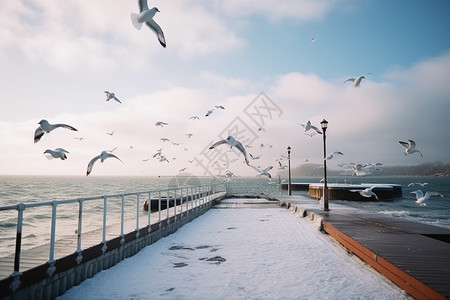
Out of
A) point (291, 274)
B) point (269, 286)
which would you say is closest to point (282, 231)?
point (291, 274)

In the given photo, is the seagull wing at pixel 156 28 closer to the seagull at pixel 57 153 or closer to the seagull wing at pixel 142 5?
the seagull wing at pixel 142 5

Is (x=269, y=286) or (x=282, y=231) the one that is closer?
(x=269, y=286)

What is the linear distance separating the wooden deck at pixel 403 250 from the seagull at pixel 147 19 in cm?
684

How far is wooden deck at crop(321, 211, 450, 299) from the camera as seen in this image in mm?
4754

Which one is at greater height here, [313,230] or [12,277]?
[12,277]

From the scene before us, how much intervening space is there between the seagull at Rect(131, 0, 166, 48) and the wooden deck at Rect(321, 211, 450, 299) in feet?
22.5

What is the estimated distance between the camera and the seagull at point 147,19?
7.27m

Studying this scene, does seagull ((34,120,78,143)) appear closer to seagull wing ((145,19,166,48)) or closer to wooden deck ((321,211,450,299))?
seagull wing ((145,19,166,48))

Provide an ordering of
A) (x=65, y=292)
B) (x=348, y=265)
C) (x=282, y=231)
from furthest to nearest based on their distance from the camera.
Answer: (x=282, y=231)
(x=348, y=265)
(x=65, y=292)

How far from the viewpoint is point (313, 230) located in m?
11.7

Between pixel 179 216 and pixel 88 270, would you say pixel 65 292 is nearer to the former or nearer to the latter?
pixel 88 270

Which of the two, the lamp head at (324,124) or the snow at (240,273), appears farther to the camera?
the lamp head at (324,124)

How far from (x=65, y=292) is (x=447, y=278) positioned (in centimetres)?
640

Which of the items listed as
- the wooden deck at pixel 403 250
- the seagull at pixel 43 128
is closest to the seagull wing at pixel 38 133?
the seagull at pixel 43 128
